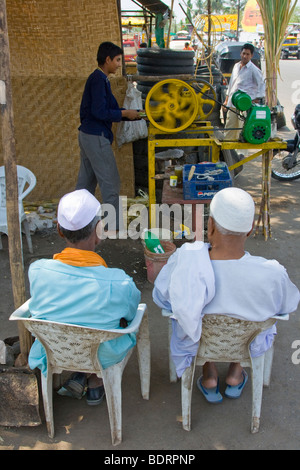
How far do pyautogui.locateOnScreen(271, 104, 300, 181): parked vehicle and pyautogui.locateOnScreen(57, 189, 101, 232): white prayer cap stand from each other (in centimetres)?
457

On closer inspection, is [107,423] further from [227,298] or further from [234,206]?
[234,206]

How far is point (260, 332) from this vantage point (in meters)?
2.06

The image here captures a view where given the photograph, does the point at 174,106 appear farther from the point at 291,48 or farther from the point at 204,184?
the point at 291,48

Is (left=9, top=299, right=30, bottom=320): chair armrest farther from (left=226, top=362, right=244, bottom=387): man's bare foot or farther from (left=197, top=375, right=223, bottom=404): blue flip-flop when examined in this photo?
(left=226, top=362, right=244, bottom=387): man's bare foot

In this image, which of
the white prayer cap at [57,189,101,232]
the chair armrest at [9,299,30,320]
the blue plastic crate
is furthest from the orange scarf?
the blue plastic crate

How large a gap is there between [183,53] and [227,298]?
427 centimetres

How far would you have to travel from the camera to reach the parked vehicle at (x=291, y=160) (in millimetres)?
6102

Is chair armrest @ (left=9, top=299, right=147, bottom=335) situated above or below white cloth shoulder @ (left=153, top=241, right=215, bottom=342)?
below

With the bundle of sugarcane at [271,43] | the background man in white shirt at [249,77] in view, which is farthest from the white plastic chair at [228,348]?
the background man in white shirt at [249,77]

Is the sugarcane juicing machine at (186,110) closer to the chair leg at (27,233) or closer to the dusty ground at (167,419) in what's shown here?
the chair leg at (27,233)

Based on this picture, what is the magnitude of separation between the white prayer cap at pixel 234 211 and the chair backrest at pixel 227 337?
427 mm

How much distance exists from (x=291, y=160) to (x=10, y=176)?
15.8ft

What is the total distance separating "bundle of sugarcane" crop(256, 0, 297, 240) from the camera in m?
4.43

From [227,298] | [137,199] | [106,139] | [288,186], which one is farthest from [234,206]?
[288,186]
